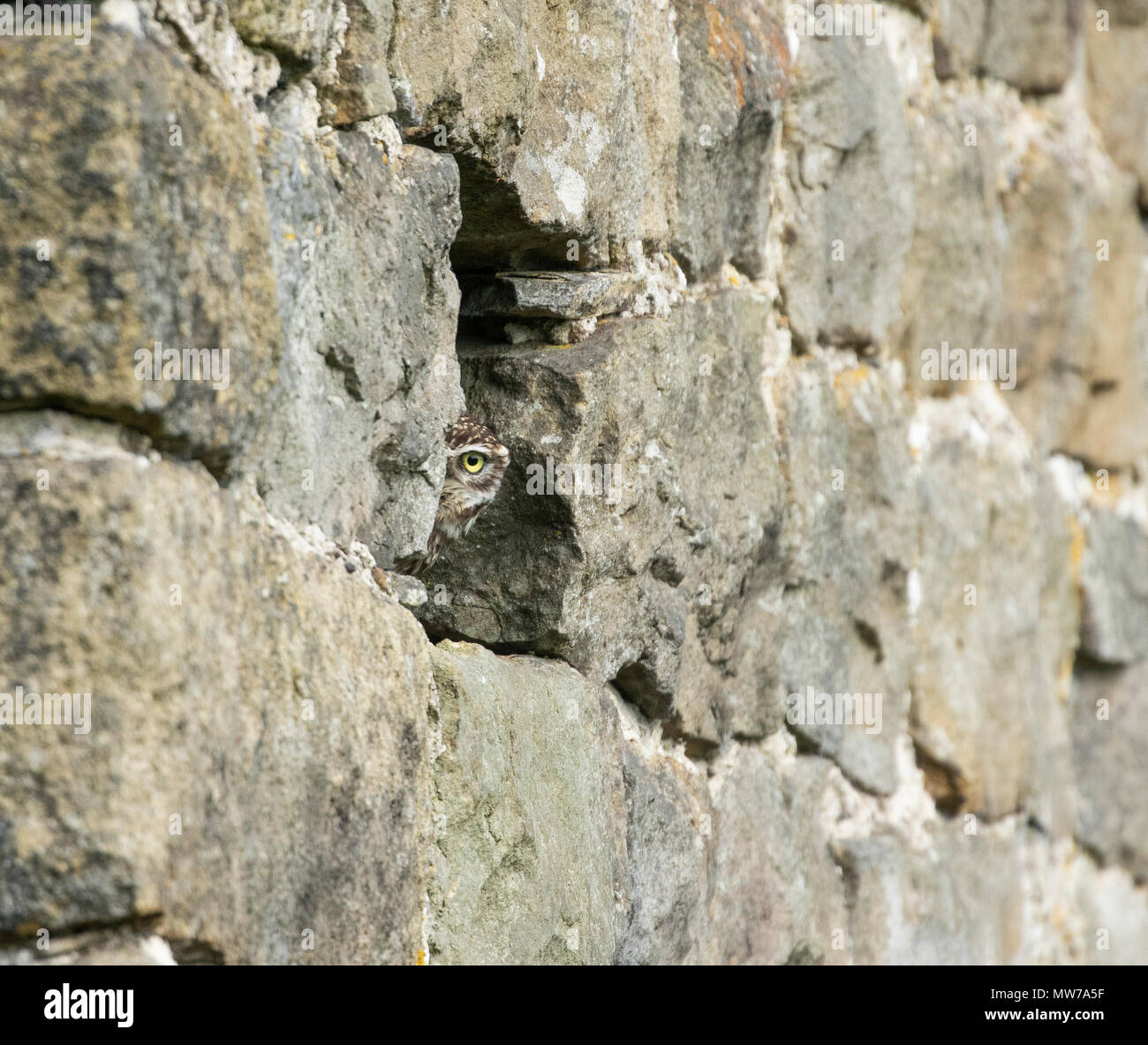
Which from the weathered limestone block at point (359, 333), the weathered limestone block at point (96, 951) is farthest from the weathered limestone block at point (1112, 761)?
the weathered limestone block at point (96, 951)

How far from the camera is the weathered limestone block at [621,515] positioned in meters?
1.87

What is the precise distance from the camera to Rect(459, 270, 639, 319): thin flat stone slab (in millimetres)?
1890

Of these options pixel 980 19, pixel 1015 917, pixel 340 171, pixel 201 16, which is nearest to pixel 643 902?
pixel 340 171

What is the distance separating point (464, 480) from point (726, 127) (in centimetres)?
80

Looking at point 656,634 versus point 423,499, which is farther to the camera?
point 656,634

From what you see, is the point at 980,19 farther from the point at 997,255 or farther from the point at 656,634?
the point at 656,634

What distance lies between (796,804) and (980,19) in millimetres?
1807

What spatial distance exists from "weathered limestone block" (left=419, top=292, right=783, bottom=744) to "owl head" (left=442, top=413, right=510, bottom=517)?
0.03 meters

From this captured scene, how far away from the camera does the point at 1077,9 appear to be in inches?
144

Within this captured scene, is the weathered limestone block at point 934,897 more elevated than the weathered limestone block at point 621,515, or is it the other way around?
the weathered limestone block at point 621,515

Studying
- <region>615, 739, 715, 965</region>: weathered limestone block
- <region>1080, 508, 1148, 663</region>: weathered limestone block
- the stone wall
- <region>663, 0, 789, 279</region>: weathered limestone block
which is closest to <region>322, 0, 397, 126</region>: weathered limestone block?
the stone wall

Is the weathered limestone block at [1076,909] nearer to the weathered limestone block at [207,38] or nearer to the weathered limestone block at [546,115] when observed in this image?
the weathered limestone block at [546,115]

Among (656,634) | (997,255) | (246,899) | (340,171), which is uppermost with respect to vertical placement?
(997,255)

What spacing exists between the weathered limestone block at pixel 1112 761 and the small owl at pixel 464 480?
92.5 inches
